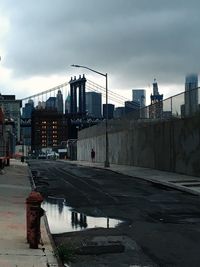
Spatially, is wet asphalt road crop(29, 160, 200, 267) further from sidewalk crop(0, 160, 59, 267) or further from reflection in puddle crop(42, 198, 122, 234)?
sidewalk crop(0, 160, 59, 267)

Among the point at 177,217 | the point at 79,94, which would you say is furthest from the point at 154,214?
the point at 79,94

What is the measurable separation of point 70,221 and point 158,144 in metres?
28.3

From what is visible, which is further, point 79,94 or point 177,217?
point 79,94

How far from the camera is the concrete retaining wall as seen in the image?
33109 millimetres

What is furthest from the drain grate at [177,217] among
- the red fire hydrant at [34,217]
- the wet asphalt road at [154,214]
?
the red fire hydrant at [34,217]

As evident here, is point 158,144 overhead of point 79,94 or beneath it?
beneath

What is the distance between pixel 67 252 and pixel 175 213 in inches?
260

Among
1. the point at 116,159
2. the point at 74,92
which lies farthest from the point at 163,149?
the point at 74,92

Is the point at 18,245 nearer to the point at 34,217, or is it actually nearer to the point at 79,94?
the point at 34,217

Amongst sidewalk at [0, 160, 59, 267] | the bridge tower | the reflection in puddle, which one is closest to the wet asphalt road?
the reflection in puddle

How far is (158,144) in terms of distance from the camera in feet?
137

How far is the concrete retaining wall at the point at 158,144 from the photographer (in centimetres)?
3311

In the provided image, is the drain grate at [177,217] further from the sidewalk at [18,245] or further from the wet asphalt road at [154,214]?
the sidewalk at [18,245]

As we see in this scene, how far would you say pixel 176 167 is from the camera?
36.4 meters
